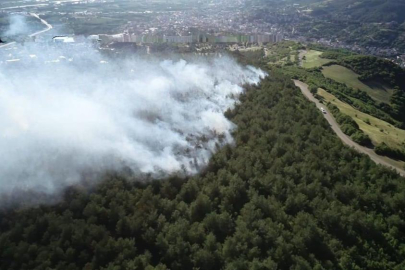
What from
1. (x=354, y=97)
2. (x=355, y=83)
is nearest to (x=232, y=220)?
(x=354, y=97)

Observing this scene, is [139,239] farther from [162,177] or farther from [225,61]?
[225,61]

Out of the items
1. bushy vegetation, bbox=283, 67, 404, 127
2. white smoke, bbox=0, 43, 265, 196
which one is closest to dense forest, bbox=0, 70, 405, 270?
white smoke, bbox=0, 43, 265, 196

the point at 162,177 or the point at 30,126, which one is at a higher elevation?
the point at 30,126

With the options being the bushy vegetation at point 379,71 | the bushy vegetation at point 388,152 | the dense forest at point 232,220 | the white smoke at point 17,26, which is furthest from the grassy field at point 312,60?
the white smoke at point 17,26

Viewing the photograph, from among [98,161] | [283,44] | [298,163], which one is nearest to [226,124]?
[298,163]

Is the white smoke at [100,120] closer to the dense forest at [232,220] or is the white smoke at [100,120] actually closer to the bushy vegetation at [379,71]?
the dense forest at [232,220]

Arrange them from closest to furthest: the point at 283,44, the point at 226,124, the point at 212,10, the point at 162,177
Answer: the point at 162,177
the point at 226,124
the point at 283,44
the point at 212,10

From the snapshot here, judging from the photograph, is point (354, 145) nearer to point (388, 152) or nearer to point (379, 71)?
point (388, 152)
